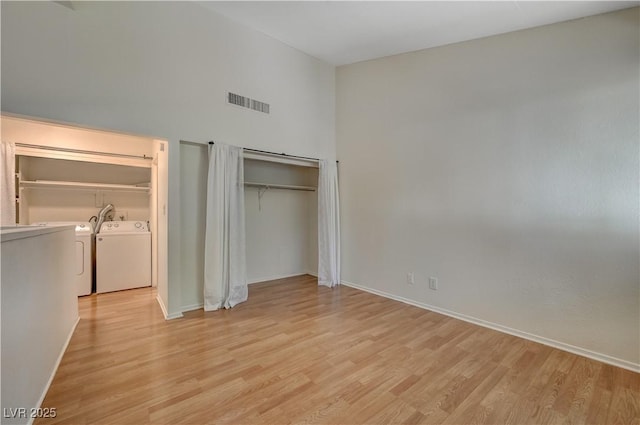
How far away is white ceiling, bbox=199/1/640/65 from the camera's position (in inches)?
96.7

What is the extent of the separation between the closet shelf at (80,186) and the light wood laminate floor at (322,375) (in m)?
2.04

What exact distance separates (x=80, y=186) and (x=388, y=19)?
4.89 metres

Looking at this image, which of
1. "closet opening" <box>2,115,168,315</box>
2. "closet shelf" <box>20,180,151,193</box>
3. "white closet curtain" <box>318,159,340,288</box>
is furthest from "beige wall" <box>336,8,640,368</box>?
"closet shelf" <box>20,180,151,193</box>

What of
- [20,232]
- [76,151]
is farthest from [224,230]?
[76,151]

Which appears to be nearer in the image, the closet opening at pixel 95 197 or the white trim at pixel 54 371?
the white trim at pixel 54 371

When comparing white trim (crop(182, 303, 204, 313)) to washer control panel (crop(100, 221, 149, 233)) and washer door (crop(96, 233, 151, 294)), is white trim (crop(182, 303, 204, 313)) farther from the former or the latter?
washer control panel (crop(100, 221, 149, 233))

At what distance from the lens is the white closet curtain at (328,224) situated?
4.26 meters

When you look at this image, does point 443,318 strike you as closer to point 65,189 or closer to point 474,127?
point 474,127

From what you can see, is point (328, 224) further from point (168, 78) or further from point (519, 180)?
point (168, 78)

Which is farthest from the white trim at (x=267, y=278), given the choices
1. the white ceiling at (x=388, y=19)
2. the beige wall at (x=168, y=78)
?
the white ceiling at (x=388, y=19)

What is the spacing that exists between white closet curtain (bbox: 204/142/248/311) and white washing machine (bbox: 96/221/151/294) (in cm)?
164

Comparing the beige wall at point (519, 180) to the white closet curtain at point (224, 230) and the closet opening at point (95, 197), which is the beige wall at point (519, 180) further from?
the closet opening at point (95, 197)

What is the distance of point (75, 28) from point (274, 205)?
3.10 m

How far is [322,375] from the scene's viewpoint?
2016 millimetres
